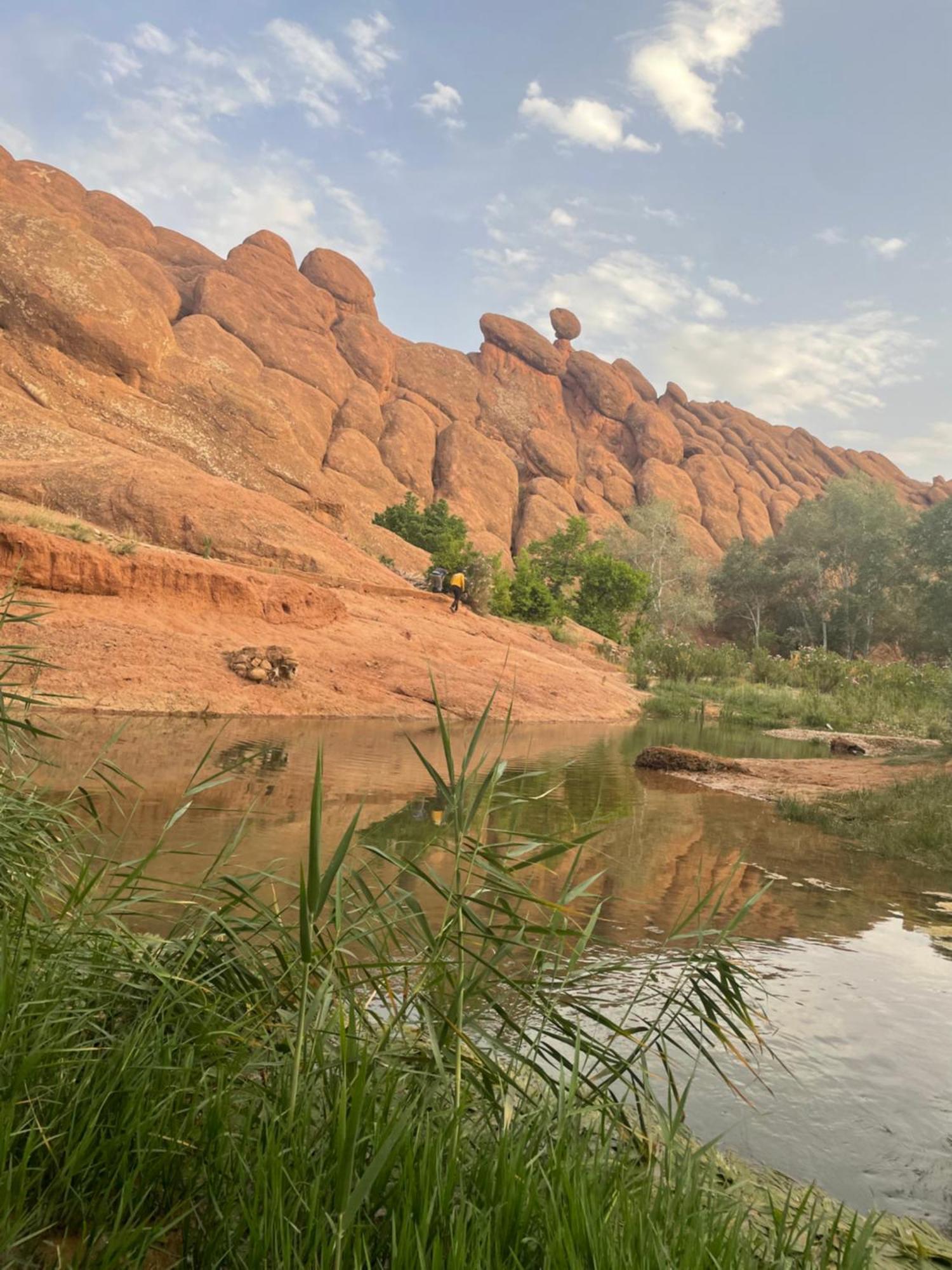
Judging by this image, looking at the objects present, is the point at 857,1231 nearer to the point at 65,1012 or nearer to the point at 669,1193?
the point at 669,1193

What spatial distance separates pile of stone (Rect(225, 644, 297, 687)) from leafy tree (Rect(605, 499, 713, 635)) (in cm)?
4628

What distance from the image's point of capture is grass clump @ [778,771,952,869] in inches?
352

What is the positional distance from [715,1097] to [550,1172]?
74.1 inches

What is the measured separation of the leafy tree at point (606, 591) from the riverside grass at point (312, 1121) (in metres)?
47.1

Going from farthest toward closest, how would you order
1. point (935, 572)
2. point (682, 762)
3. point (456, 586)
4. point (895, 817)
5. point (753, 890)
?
point (935, 572), point (456, 586), point (682, 762), point (895, 817), point (753, 890)

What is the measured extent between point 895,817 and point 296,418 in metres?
53.5

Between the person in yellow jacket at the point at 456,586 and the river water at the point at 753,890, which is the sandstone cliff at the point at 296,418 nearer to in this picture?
the person in yellow jacket at the point at 456,586

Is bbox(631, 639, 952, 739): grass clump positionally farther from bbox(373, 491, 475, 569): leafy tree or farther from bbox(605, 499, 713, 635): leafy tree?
bbox(605, 499, 713, 635): leafy tree

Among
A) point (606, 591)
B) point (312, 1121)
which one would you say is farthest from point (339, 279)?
point (312, 1121)

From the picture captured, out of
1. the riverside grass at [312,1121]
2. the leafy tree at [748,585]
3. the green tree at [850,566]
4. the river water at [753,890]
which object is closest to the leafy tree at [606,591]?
the green tree at [850,566]

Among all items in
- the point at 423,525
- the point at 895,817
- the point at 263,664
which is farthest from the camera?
the point at 423,525

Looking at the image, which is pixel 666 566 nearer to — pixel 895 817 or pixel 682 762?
pixel 682 762

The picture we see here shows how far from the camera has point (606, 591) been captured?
50156 millimetres

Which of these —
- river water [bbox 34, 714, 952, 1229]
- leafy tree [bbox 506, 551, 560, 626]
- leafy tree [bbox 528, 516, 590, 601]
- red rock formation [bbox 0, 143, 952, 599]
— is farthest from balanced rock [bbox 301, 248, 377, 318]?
river water [bbox 34, 714, 952, 1229]
